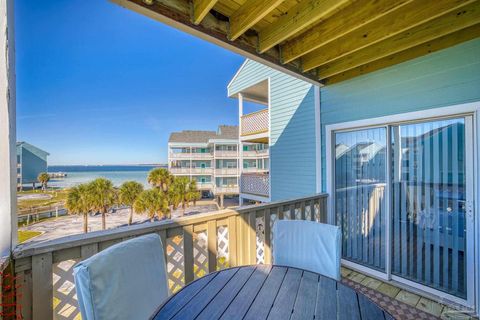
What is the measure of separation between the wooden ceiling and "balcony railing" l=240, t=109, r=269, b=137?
401 cm

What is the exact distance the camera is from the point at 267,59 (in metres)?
2.46

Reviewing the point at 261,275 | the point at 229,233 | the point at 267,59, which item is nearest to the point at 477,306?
the point at 261,275

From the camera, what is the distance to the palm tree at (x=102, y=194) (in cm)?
1288

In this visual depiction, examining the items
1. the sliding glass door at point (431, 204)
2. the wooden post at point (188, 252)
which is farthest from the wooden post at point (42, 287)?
the sliding glass door at point (431, 204)

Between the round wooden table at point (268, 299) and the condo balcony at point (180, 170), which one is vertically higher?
the round wooden table at point (268, 299)

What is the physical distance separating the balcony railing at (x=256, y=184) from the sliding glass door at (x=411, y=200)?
3.58 m

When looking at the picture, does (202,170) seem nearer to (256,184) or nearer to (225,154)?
(225,154)

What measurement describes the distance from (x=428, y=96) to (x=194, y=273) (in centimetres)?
321

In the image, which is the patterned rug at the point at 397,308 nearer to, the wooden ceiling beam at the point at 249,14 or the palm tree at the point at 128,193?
the wooden ceiling beam at the point at 249,14

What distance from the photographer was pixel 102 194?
518 inches

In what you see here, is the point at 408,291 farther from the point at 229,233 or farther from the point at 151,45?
the point at 151,45

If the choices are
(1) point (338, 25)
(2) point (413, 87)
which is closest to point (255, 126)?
(2) point (413, 87)

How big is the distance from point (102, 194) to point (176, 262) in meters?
13.9

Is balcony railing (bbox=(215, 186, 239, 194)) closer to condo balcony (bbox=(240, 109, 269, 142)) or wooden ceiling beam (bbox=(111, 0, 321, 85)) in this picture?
condo balcony (bbox=(240, 109, 269, 142))
